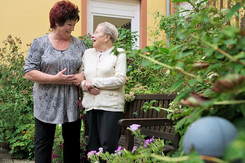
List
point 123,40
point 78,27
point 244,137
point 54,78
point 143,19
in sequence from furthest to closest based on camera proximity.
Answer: point 143,19 < point 78,27 < point 123,40 < point 54,78 < point 244,137

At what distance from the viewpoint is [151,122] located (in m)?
2.76

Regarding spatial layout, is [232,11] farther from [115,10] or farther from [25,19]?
[115,10]

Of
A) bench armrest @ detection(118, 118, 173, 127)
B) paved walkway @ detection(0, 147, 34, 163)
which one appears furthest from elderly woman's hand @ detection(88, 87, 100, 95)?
paved walkway @ detection(0, 147, 34, 163)

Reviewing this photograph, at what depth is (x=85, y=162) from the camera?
393cm

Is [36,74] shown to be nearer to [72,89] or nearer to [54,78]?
[54,78]

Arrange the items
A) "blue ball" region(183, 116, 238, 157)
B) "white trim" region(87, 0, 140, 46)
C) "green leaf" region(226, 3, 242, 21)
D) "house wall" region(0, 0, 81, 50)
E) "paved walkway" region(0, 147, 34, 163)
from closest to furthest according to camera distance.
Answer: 1. "blue ball" region(183, 116, 238, 157)
2. "green leaf" region(226, 3, 242, 21)
3. "paved walkway" region(0, 147, 34, 163)
4. "house wall" region(0, 0, 81, 50)
5. "white trim" region(87, 0, 140, 46)

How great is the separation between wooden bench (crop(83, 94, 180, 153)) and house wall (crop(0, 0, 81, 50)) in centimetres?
310

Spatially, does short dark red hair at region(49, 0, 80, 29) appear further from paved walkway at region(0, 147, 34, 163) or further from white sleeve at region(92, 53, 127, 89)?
paved walkway at region(0, 147, 34, 163)

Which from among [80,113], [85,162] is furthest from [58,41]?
[85,162]

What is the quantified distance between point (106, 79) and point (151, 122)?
1.96 ft

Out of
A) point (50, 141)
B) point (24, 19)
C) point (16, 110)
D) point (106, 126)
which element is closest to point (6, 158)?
point (16, 110)

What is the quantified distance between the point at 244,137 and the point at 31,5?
6.30 m

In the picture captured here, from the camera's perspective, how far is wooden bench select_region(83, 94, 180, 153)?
8.72 feet

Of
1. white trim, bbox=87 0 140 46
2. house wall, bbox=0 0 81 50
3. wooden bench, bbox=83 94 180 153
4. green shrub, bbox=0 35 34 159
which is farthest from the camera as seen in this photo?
white trim, bbox=87 0 140 46
